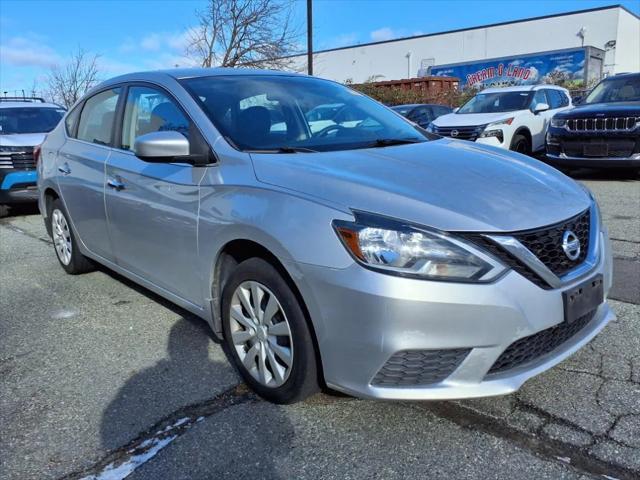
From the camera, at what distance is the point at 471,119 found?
1067 centimetres

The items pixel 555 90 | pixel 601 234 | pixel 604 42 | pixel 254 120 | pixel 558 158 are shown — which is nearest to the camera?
pixel 601 234

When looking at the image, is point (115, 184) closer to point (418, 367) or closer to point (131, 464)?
point (131, 464)

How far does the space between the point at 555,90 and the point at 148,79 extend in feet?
35.2

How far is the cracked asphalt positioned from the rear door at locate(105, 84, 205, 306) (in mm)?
510

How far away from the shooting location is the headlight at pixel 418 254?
226cm

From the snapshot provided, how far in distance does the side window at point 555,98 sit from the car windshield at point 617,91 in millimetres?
1386

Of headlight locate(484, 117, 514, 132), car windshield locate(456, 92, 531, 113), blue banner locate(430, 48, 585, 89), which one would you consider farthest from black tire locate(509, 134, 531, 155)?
blue banner locate(430, 48, 585, 89)

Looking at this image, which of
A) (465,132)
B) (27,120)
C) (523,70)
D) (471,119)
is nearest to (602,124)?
(465,132)

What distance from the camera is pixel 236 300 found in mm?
2947

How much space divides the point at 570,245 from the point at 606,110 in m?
7.46

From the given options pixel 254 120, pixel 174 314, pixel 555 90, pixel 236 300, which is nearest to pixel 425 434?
pixel 236 300

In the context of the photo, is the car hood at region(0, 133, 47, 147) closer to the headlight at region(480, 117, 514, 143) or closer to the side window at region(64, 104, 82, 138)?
the side window at region(64, 104, 82, 138)

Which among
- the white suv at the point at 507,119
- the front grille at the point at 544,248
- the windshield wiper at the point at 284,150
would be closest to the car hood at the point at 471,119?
the white suv at the point at 507,119

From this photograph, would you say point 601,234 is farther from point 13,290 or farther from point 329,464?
point 13,290
